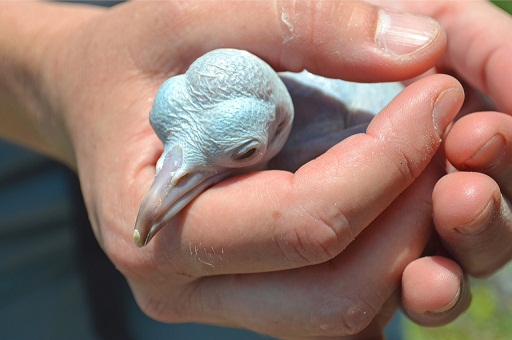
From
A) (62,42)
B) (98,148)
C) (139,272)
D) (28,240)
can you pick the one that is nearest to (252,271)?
(139,272)

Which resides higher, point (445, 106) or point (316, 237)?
point (445, 106)

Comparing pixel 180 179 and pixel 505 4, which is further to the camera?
pixel 505 4

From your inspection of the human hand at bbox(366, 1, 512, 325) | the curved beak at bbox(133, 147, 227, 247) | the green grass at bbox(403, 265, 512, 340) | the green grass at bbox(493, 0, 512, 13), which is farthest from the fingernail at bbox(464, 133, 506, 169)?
the green grass at bbox(493, 0, 512, 13)

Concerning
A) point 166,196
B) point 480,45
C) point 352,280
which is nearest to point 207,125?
point 166,196

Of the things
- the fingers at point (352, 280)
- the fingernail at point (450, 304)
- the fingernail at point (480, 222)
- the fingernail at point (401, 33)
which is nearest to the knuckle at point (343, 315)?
the fingers at point (352, 280)

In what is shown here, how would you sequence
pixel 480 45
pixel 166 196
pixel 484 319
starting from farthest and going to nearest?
pixel 484 319, pixel 480 45, pixel 166 196

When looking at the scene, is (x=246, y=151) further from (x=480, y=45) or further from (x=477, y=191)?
(x=480, y=45)

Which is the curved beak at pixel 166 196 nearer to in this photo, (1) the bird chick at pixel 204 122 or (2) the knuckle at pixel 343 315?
(1) the bird chick at pixel 204 122
